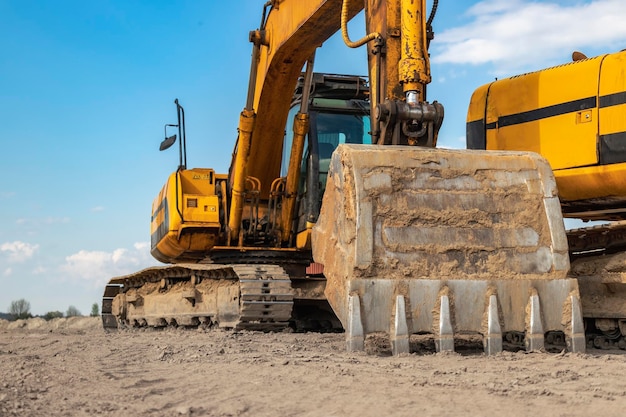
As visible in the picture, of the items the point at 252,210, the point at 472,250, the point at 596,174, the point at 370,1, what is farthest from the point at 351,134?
the point at 472,250

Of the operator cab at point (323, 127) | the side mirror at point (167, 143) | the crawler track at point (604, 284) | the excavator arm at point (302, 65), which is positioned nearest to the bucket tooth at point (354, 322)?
the excavator arm at point (302, 65)

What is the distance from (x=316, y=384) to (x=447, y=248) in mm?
1574

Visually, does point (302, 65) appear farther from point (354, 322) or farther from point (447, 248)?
point (354, 322)

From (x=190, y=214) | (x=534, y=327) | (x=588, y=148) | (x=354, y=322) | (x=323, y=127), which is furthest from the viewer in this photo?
(x=190, y=214)

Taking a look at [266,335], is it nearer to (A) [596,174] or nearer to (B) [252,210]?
(B) [252,210]

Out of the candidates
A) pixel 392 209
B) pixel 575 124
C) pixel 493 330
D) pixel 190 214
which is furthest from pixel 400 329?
pixel 190 214

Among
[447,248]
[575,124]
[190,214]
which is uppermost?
[575,124]

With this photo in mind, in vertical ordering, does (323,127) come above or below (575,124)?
above

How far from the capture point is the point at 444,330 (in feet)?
14.9

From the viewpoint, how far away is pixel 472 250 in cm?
484

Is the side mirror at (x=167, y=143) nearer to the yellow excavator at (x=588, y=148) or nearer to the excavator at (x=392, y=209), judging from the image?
the excavator at (x=392, y=209)

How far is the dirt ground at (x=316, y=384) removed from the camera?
10.2ft

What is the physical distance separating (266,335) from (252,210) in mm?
2224

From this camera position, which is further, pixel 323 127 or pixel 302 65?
pixel 323 127
